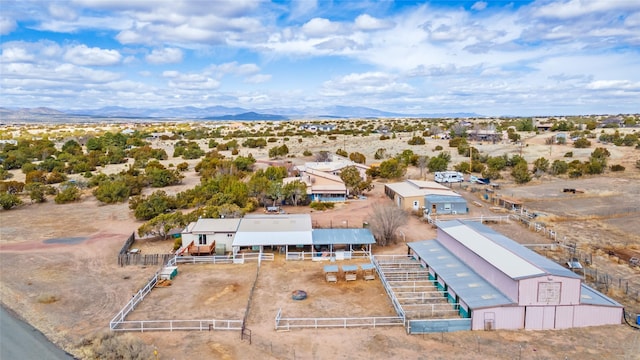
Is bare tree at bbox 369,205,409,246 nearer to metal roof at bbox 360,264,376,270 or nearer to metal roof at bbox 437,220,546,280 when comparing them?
metal roof at bbox 437,220,546,280

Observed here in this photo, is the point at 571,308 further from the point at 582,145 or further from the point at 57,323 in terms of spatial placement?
the point at 582,145

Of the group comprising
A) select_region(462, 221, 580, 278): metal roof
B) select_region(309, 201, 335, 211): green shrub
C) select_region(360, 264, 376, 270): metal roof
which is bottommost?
select_region(360, 264, 376, 270): metal roof

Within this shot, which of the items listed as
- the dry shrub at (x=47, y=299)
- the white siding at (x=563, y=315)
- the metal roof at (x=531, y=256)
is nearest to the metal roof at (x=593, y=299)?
the white siding at (x=563, y=315)

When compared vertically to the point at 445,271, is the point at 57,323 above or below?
below

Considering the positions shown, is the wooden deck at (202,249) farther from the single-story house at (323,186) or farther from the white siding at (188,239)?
the single-story house at (323,186)

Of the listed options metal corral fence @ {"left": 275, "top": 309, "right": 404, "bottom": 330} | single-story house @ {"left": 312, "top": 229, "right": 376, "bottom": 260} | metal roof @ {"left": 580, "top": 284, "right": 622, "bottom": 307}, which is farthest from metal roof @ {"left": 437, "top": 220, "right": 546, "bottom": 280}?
metal corral fence @ {"left": 275, "top": 309, "right": 404, "bottom": 330}

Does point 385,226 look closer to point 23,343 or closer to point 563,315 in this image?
point 563,315

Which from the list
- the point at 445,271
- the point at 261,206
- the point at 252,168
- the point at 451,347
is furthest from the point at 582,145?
the point at 451,347
